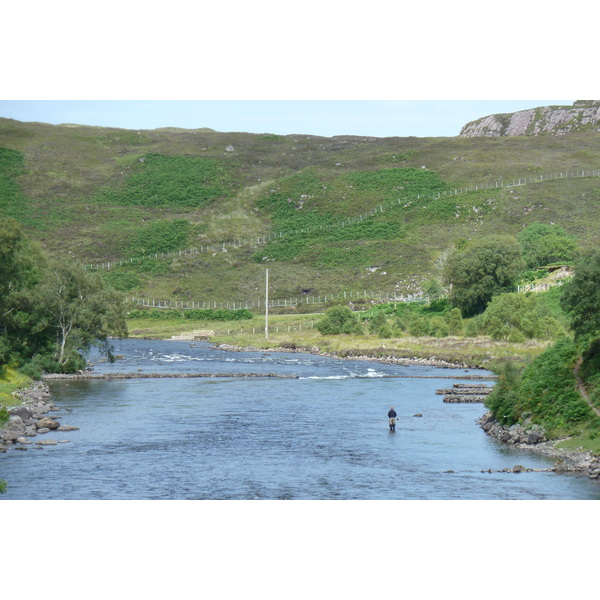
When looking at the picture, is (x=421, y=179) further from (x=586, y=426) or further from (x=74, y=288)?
(x=586, y=426)

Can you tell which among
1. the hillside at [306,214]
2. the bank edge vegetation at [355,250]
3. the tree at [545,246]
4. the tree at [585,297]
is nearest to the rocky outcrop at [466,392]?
the bank edge vegetation at [355,250]

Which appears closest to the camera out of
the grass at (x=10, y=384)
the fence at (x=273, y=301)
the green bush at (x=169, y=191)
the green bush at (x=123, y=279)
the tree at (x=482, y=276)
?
the grass at (x=10, y=384)

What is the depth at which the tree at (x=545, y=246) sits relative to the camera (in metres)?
124

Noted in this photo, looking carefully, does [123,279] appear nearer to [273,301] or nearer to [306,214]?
[273,301]

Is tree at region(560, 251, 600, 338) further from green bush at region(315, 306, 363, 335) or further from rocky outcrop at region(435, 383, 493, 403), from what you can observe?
green bush at region(315, 306, 363, 335)

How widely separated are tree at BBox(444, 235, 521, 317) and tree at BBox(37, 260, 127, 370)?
47539 millimetres

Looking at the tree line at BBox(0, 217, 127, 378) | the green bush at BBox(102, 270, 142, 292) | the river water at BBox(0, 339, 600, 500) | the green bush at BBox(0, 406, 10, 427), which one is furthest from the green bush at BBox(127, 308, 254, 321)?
the green bush at BBox(0, 406, 10, 427)

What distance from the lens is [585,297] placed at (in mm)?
41812

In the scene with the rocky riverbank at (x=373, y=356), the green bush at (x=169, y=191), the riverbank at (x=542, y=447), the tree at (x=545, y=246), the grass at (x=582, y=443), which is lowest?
the riverbank at (x=542, y=447)

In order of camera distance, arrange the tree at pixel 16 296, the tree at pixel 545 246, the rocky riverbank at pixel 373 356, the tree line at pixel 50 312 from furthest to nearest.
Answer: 1. the tree at pixel 545 246
2. the rocky riverbank at pixel 373 356
3. the tree line at pixel 50 312
4. the tree at pixel 16 296

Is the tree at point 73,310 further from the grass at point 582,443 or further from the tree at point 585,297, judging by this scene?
the grass at point 582,443

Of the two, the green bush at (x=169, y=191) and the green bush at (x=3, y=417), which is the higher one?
the green bush at (x=169, y=191)

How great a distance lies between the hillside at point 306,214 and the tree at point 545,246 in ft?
13.4

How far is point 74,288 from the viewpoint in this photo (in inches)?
2662
